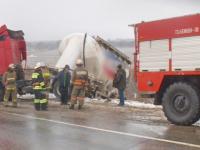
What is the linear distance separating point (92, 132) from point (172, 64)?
9.06ft

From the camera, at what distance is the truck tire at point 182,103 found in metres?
11.7

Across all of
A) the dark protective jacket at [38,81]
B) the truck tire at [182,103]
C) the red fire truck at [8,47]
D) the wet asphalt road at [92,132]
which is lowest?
the wet asphalt road at [92,132]

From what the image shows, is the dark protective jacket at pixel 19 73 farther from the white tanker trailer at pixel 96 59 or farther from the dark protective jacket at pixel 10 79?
the dark protective jacket at pixel 10 79

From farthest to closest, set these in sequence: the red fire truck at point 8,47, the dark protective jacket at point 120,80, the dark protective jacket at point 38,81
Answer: the red fire truck at point 8,47
the dark protective jacket at point 120,80
the dark protective jacket at point 38,81

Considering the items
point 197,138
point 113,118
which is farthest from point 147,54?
point 197,138

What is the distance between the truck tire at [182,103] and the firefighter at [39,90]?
5.13 metres

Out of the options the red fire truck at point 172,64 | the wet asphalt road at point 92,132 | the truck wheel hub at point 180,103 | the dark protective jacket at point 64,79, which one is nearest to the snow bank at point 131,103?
the dark protective jacket at point 64,79

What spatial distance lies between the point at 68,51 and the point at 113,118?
26.7ft

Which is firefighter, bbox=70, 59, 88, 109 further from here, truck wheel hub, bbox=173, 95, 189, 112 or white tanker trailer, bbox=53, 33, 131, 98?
truck wheel hub, bbox=173, 95, 189, 112

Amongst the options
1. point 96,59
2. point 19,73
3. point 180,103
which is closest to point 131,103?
point 96,59

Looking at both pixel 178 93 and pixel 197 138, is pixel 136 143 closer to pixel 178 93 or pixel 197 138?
pixel 197 138

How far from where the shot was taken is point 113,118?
539 inches

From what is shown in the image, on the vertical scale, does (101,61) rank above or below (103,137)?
above

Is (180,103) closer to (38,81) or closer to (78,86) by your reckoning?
(78,86)
